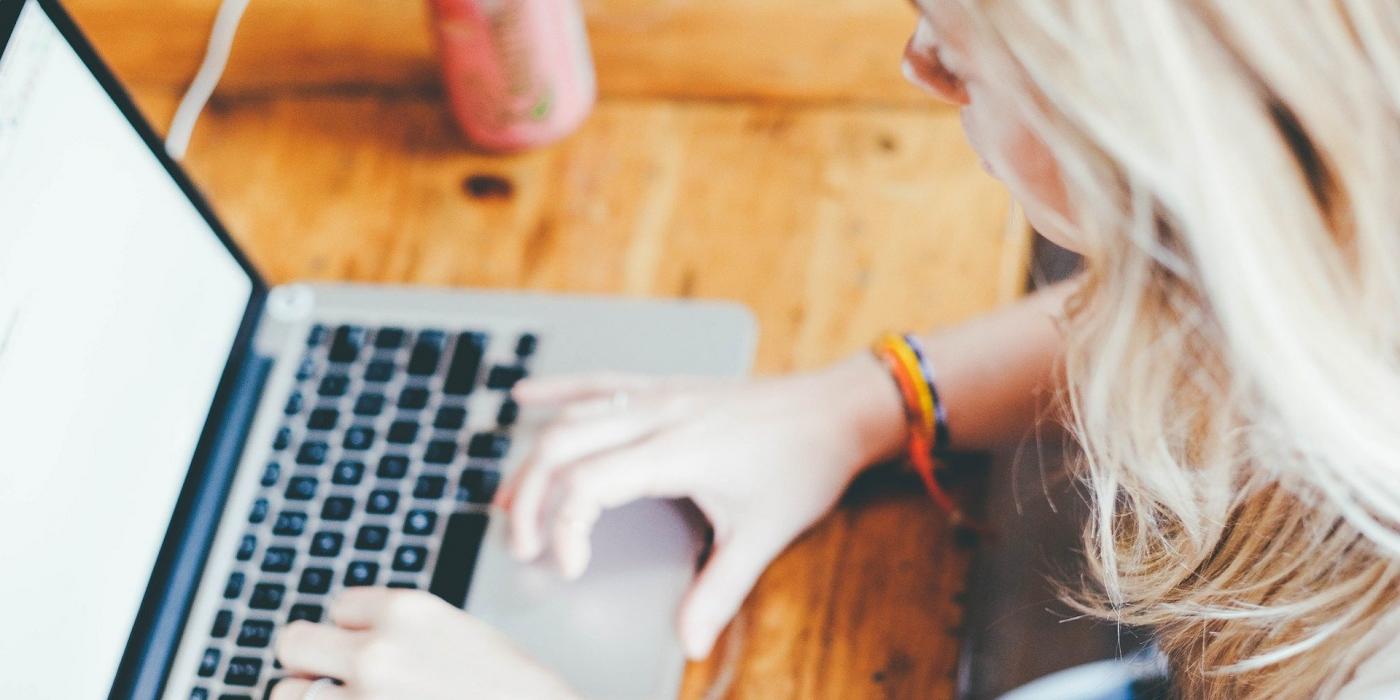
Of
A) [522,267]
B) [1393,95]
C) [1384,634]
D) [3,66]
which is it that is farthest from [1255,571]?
[3,66]

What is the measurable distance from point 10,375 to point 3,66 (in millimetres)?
135

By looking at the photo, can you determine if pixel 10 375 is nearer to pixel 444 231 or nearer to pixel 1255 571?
pixel 444 231

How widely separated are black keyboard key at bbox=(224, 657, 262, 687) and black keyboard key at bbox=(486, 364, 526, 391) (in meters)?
0.19

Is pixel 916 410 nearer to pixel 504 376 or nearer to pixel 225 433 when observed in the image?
pixel 504 376

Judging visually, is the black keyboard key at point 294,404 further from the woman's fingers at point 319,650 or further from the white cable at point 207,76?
the white cable at point 207,76

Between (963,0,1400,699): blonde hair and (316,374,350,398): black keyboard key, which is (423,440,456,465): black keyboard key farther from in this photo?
(963,0,1400,699): blonde hair

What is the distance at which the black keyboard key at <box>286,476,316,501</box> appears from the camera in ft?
2.08

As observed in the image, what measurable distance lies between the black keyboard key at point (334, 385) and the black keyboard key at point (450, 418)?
0.20 feet

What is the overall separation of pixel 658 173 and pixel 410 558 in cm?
31

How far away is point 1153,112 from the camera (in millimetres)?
344

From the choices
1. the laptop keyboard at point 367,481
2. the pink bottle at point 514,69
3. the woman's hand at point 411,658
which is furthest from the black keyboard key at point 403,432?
the pink bottle at point 514,69

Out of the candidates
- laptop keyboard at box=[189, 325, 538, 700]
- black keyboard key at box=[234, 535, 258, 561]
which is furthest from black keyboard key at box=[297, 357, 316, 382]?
black keyboard key at box=[234, 535, 258, 561]

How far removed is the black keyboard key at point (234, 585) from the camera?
604 millimetres

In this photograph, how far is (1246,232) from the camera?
34 centimetres
